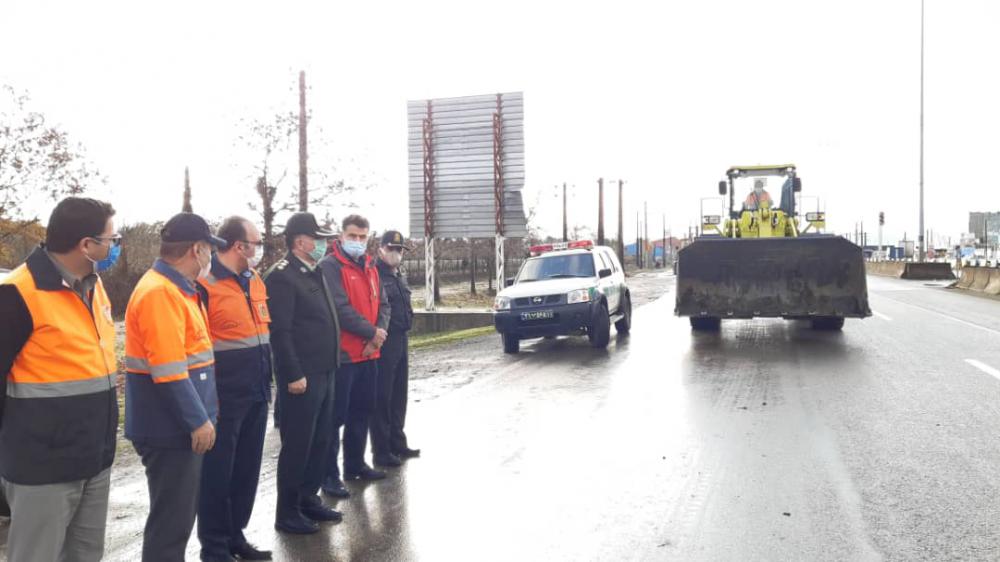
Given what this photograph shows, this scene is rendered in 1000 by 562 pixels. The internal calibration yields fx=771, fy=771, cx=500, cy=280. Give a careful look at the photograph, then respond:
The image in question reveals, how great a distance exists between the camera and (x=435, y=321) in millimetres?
24094

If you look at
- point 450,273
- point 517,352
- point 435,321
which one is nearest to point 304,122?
point 435,321

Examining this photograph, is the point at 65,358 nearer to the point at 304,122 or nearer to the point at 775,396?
the point at 775,396

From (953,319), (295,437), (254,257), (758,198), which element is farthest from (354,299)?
(953,319)

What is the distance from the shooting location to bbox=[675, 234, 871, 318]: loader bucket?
1408 centimetres

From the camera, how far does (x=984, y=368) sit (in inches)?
414

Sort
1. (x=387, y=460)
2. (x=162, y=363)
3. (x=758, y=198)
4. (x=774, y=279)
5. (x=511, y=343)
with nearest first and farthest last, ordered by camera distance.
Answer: (x=162, y=363)
(x=387, y=460)
(x=511, y=343)
(x=774, y=279)
(x=758, y=198)

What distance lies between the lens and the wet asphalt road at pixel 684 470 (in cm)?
455

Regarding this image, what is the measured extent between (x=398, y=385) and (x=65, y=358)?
146 inches

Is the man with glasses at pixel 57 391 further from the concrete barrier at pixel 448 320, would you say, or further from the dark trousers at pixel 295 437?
the concrete barrier at pixel 448 320

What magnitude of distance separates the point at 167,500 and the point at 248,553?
995 mm

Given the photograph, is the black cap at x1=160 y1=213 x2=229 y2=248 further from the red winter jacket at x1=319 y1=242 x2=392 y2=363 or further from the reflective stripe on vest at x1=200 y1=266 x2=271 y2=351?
the red winter jacket at x1=319 y1=242 x2=392 y2=363

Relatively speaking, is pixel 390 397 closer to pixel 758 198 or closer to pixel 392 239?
pixel 392 239

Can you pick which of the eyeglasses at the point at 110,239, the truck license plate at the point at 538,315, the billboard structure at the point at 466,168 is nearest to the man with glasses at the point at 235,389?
the eyeglasses at the point at 110,239

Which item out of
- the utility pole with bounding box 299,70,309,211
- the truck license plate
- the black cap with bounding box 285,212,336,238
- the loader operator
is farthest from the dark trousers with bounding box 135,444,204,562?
the loader operator
